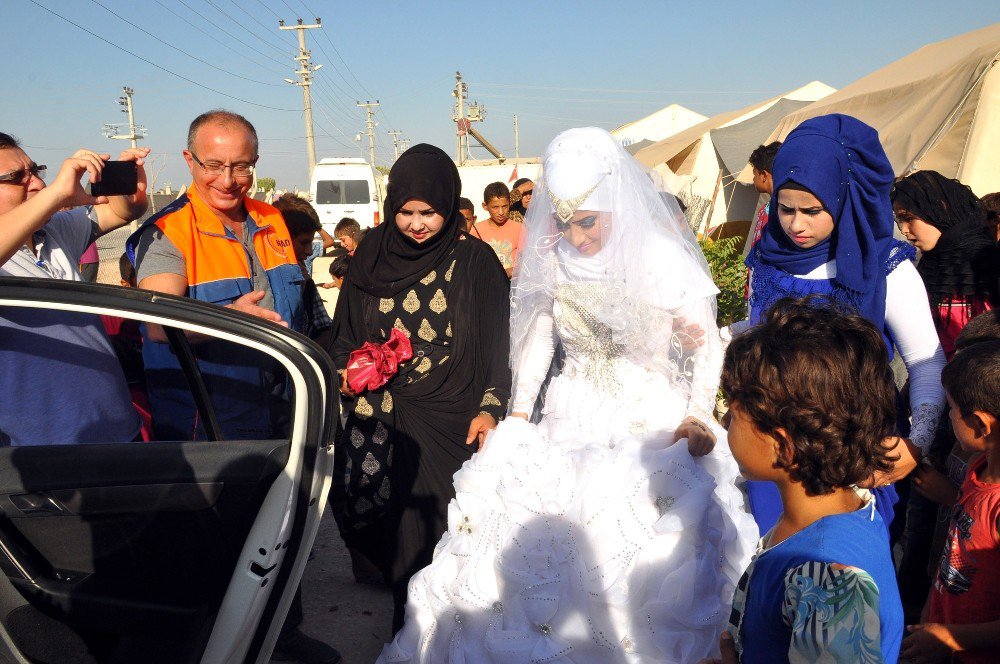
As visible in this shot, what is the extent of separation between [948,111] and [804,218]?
515 centimetres

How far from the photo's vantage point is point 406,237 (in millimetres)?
3373

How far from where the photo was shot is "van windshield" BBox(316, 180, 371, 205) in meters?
21.8

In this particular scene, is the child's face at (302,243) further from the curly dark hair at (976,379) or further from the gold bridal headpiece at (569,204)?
the curly dark hair at (976,379)

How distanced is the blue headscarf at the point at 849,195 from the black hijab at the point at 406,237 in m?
1.38

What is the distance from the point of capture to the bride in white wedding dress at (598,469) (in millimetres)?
2361

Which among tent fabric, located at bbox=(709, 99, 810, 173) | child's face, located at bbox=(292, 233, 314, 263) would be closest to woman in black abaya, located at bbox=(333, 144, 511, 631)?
child's face, located at bbox=(292, 233, 314, 263)

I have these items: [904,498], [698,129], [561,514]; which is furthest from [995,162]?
[698,129]

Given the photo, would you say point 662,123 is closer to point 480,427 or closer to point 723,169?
point 723,169

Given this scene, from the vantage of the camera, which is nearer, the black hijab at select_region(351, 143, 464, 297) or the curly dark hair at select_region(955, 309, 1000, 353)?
the curly dark hair at select_region(955, 309, 1000, 353)

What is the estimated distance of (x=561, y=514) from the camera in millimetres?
2508

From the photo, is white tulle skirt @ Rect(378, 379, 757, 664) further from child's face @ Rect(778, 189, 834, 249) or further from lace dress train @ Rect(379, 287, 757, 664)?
child's face @ Rect(778, 189, 834, 249)

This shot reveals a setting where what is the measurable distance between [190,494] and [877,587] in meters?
1.74

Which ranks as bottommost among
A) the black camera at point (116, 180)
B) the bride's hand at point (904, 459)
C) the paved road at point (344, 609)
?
the paved road at point (344, 609)

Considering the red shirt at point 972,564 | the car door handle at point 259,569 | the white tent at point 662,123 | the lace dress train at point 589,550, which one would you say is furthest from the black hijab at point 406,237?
the white tent at point 662,123
